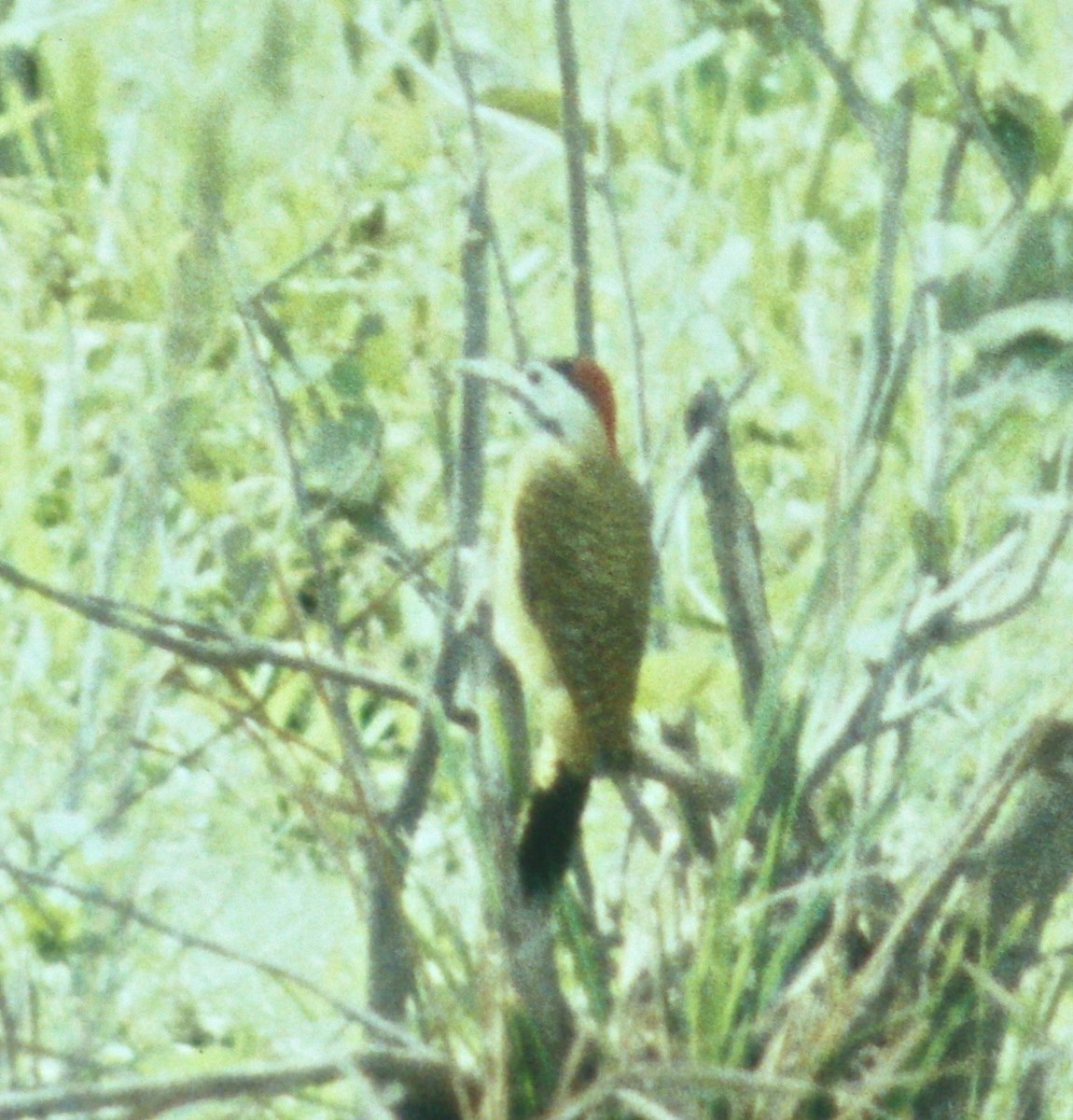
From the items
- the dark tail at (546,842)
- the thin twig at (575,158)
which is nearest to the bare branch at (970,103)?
the thin twig at (575,158)

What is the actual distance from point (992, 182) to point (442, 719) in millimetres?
2485

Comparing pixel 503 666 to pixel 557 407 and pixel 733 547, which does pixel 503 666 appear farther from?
pixel 557 407

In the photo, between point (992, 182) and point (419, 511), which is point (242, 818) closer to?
point (419, 511)

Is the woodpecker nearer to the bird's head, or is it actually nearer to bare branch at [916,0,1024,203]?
the bird's head

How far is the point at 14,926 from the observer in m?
2.97

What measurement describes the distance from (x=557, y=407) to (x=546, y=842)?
3.35ft

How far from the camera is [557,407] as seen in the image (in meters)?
3.30

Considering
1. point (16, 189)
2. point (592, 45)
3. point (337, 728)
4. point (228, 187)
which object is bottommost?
point (337, 728)

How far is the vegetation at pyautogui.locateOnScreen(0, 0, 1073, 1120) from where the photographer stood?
1.88 metres

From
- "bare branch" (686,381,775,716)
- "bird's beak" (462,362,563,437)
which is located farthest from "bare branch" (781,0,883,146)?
"bird's beak" (462,362,563,437)

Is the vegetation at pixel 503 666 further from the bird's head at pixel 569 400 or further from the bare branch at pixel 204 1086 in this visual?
Answer: the bird's head at pixel 569 400

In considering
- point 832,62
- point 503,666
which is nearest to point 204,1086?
point 503,666

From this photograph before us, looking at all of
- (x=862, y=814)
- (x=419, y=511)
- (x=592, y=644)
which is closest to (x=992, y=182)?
(x=419, y=511)

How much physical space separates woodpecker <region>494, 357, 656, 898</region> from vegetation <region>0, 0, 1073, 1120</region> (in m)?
0.08
